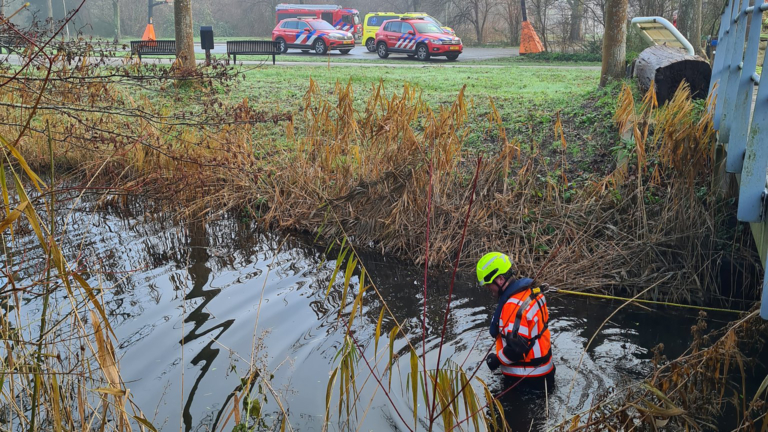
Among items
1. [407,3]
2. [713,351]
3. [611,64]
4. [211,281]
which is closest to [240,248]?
[211,281]

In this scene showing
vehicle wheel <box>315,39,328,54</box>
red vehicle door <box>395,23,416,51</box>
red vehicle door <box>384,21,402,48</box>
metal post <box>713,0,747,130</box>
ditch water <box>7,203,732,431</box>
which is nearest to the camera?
ditch water <box>7,203,732,431</box>

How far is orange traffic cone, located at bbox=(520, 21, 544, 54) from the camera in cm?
2550

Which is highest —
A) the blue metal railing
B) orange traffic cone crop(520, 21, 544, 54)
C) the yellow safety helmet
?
orange traffic cone crop(520, 21, 544, 54)

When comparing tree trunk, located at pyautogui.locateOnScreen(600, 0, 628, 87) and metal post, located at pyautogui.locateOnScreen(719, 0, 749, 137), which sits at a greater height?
tree trunk, located at pyautogui.locateOnScreen(600, 0, 628, 87)

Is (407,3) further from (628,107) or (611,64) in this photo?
(628,107)

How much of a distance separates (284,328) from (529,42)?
889 inches

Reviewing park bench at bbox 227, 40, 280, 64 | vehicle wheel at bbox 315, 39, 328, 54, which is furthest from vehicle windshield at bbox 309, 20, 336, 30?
park bench at bbox 227, 40, 280, 64

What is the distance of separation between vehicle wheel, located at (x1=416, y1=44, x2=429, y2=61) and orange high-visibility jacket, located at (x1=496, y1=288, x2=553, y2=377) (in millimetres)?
20298

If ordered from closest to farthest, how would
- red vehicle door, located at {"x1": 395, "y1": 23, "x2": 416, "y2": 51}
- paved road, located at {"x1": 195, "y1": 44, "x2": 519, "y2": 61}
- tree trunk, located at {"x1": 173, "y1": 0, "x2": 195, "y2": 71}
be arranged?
tree trunk, located at {"x1": 173, "y1": 0, "x2": 195, "y2": 71}
red vehicle door, located at {"x1": 395, "y1": 23, "x2": 416, "y2": 51}
paved road, located at {"x1": 195, "y1": 44, "x2": 519, "y2": 61}

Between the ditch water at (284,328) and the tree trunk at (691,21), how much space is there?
1366 centimetres

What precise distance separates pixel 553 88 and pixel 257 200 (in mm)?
7827

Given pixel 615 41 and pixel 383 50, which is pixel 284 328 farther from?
pixel 383 50

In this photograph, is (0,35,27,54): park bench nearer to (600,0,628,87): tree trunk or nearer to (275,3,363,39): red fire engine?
(600,0,628,87): tree trunk

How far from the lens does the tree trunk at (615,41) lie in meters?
11.5
